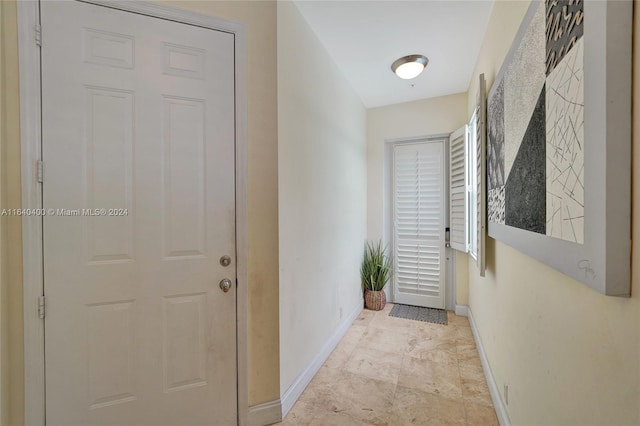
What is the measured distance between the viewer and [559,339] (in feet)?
3.05

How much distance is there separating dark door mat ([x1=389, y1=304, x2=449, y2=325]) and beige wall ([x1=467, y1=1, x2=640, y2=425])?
1.28m

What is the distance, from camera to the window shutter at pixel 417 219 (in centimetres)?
344

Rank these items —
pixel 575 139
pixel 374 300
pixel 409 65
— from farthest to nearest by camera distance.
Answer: pixel 374 300 < pixel 409 65 < pixel 575 139

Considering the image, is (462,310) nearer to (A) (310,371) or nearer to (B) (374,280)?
(B) (374,280)

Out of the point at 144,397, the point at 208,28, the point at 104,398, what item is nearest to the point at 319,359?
the point at 144,397

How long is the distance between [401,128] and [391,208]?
105cm

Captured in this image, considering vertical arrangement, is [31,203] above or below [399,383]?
above

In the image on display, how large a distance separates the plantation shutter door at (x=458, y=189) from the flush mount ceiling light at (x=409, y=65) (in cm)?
77

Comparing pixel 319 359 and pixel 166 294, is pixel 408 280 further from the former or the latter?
pixel 166 294

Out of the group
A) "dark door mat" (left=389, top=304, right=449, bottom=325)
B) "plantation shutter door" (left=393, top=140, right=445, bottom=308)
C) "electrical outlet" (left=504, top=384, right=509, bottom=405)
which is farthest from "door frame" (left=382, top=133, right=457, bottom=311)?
"electrical outlet" (left=504, top=384, right=509, bottom=405)

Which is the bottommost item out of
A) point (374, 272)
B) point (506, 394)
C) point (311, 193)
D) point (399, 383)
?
point (399, 383)

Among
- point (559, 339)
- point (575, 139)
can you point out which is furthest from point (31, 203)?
point (559, 339)

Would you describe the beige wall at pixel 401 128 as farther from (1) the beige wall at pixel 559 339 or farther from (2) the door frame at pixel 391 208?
(1) the beige wall at pixel 559 339

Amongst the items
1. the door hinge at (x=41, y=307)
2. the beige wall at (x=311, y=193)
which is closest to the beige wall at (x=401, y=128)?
the beige wall at (x=311, y=193)
